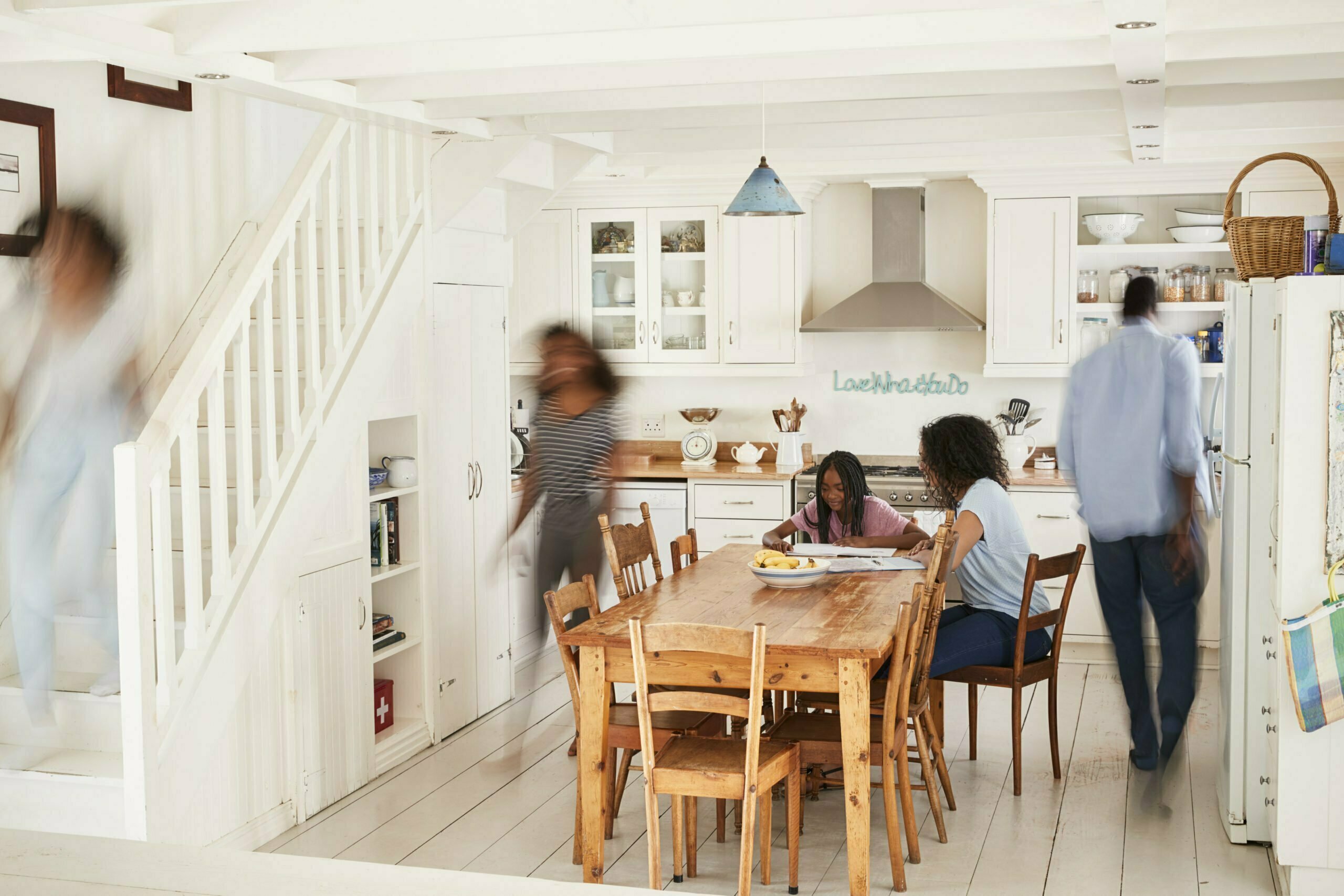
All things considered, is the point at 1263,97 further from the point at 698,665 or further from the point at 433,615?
the point at 433,615

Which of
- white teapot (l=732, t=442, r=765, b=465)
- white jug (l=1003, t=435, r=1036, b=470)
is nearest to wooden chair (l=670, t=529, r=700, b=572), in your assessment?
white teapot (l=732, t=442, r=765, b=465)

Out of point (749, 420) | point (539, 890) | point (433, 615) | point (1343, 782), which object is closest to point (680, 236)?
point (749, 420)

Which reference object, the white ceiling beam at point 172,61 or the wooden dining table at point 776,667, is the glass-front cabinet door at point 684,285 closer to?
the white ceiling beam at point 172,61

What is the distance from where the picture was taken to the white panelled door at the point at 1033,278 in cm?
636

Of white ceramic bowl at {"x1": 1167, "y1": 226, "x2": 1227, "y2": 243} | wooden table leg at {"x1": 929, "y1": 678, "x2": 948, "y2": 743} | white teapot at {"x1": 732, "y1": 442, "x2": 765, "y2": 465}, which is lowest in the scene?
wooden table leg at {"x1": 929, "y1": 678, "x2": 948, "y2": 743}

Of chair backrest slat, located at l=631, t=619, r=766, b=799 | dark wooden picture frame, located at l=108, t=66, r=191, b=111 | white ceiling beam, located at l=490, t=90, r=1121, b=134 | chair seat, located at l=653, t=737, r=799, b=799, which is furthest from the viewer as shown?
dark wooden picture frame, located at l=108, t=66, r=191, b=111

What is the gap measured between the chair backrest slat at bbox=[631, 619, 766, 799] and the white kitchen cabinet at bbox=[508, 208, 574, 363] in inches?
162

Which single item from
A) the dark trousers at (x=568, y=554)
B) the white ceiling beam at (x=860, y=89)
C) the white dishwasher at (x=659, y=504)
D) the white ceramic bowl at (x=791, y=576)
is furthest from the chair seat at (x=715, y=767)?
the white dishwasher at (x=659, y=504)

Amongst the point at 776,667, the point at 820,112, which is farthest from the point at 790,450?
the point at 776,667

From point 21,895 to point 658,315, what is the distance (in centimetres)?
560

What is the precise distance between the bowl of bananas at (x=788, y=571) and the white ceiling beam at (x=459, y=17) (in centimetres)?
188

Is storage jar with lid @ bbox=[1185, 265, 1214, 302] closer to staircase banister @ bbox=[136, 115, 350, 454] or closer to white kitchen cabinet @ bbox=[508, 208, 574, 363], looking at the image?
white kitchen cabinet @ bbox=[508, 208, 574, 363]

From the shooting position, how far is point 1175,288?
6.29m

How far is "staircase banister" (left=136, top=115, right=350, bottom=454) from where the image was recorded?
11.3ft
